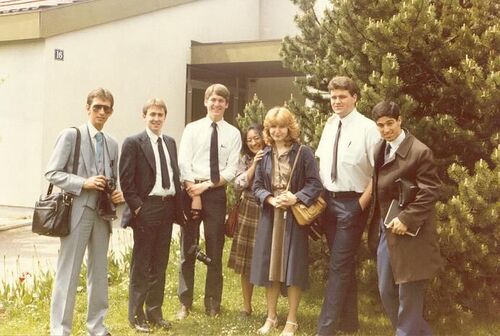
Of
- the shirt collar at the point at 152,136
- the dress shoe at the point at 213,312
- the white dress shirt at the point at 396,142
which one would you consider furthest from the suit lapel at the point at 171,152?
the white dress shirt at the point at 396,142

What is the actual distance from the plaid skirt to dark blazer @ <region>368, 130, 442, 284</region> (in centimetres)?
152

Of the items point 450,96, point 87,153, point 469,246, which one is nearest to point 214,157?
point 87,153

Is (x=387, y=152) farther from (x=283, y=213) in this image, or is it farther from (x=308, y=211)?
(x=283, y=213)

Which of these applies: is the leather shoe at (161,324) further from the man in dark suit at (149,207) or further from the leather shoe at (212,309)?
the leather shoe at (212,309)

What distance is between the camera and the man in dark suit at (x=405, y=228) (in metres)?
3.91

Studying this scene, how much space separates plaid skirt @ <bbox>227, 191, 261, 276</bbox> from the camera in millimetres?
5238

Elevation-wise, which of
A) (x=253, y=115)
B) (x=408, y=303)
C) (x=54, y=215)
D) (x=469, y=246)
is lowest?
(x=408, y=303)

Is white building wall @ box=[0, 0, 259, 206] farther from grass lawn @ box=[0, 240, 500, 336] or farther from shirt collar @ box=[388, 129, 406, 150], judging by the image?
shirt collar @ box=[388, 129, 406, 150]

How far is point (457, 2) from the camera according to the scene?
4781 millimetres

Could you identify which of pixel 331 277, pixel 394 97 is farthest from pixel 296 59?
pixel 331 277

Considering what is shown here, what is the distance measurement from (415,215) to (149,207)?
2.14 m

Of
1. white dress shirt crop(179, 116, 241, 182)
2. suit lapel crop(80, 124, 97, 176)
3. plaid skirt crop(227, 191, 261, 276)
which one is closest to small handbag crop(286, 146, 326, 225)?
plaid skirt crop(227, 191, 261, 276)

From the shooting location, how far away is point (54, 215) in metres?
4.25

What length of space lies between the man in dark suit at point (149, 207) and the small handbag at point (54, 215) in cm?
53
